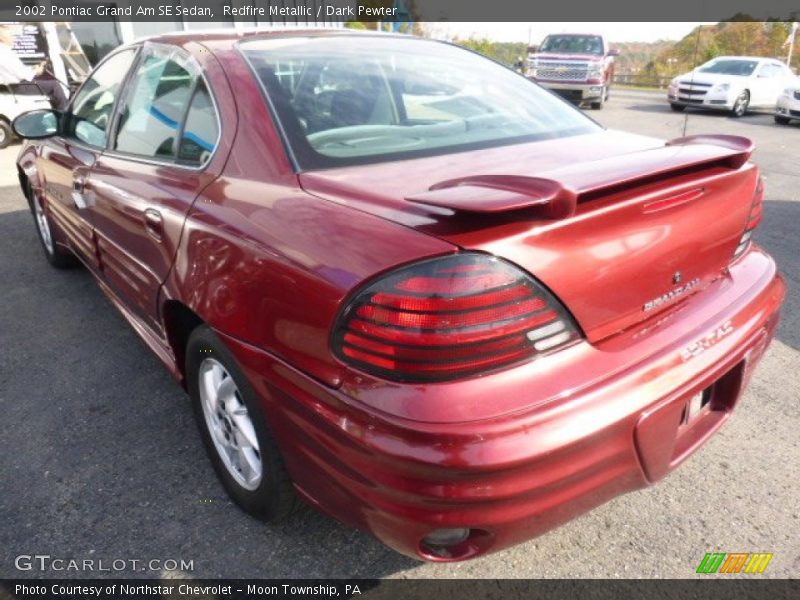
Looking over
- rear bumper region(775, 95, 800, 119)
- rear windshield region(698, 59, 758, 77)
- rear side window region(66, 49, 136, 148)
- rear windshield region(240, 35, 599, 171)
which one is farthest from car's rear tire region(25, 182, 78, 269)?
rear windshield region(698, 59, 758, 77)

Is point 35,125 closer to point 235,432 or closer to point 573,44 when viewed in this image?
point 235,432

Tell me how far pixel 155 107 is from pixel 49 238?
2.59m

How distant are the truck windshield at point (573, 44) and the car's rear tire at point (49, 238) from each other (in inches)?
580

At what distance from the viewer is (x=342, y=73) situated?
2215mm

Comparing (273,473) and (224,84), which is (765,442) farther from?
(224,84)

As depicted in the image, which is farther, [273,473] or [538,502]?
[273,473]

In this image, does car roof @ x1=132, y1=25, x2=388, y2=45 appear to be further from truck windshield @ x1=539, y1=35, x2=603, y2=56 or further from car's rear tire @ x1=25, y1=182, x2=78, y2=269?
truck windshield @ x1=539, y1=35, x2=603, y2=56

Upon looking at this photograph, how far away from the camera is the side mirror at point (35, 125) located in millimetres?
3340

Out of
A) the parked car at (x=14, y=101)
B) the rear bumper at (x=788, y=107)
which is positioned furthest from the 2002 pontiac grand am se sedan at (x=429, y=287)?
the rear bumper at (x=788, y=107)

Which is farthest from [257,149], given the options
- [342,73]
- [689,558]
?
[689,558]

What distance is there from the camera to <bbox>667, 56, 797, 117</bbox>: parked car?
1487 cm

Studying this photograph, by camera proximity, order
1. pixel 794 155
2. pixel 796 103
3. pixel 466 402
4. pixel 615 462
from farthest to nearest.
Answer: pixel 796 103 < pixel 794 155 < pixel 615 462 < pixel 466 402

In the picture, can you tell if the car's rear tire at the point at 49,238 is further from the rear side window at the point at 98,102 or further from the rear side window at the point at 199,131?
the rear side window at the point at 199,131

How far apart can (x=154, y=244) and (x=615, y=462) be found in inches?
67.2
